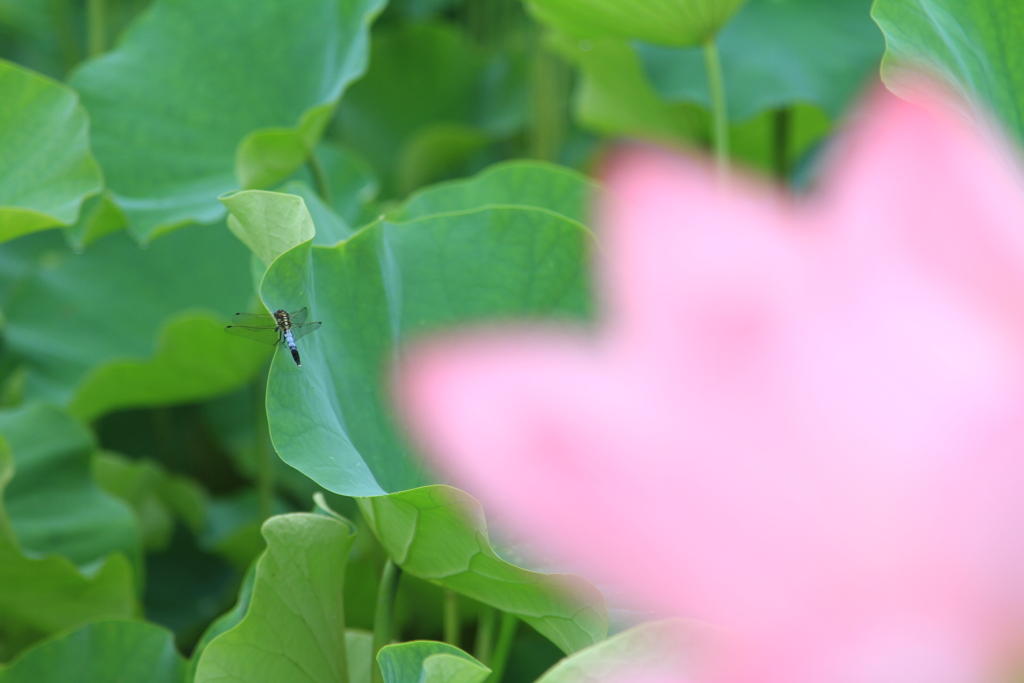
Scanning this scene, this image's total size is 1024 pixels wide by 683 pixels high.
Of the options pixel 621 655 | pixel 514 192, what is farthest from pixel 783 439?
pixel 514 192

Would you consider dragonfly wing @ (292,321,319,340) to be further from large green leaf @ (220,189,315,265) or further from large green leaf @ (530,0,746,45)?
large green leaf @ (530,0,746,45)

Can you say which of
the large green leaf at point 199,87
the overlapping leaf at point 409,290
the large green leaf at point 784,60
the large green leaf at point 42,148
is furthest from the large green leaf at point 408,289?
the large green leaf at point 784,60

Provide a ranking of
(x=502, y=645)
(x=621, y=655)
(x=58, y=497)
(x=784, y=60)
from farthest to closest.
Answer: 1. (x=784, y=60)
2. (x=58, y=497)
3. (x=502, y=645)
4. (x=621, y=655)

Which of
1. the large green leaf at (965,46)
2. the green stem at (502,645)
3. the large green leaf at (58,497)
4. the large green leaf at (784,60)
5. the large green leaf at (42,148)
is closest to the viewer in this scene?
the large green leaf at (965,46)

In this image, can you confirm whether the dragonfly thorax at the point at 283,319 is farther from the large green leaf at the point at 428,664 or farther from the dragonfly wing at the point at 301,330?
the large green leaf at the point at 428,664

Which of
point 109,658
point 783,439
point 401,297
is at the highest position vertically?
point 783,439

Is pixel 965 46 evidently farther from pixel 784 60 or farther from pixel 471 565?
pixel 784 60

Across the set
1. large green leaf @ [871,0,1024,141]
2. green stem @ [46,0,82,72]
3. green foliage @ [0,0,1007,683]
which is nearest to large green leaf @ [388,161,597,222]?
green foliage @ [0,0,1007,683]
